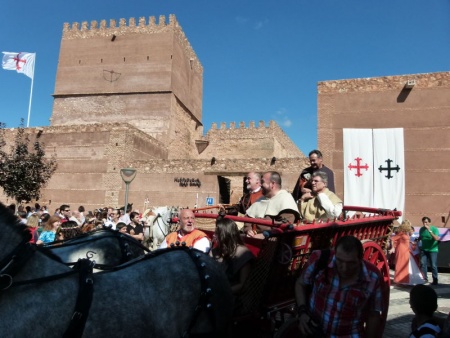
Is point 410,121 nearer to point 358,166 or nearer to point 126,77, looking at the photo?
point 358,166

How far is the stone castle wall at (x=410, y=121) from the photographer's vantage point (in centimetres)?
1605

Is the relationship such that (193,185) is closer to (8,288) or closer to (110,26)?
(110,26)

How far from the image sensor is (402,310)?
6289 millimetres

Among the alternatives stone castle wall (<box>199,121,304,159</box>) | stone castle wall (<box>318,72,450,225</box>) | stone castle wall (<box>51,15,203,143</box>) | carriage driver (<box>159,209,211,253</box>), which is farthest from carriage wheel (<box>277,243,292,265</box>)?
stone castle wall (<box>199,121,304,159</box>)

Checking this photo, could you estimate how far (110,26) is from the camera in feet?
103

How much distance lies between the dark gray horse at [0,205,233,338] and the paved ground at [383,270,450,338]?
339cm

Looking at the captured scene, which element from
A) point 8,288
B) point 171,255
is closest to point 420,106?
point 171,255

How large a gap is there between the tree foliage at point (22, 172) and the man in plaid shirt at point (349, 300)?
20569mm

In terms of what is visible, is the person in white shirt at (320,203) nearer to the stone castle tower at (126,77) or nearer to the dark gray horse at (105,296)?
the dark gray horse at (105,296)

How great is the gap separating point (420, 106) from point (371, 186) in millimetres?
4760

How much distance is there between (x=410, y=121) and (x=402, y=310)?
1234cm

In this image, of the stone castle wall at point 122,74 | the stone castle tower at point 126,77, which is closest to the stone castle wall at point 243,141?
the stone castle tower at point 126,77

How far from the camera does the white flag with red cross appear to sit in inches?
995

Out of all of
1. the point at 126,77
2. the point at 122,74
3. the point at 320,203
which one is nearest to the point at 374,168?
the point at 320,203
